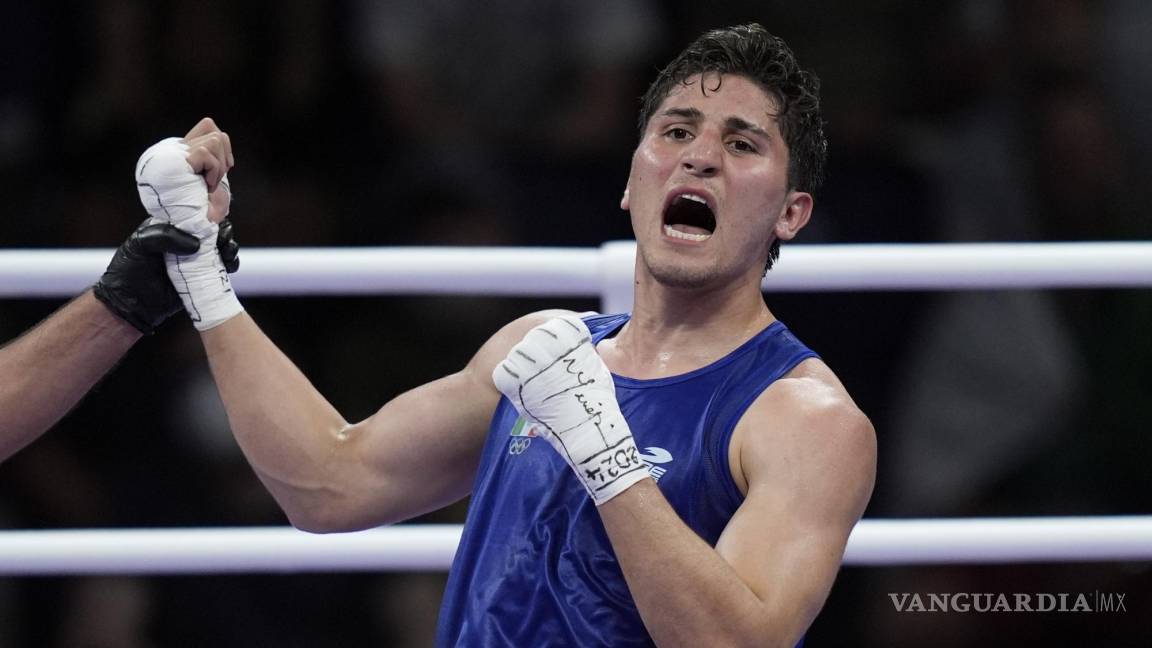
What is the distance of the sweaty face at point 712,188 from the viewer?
188 cm

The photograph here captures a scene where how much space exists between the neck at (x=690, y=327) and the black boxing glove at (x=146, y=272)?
2.01ft

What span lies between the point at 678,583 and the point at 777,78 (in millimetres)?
767

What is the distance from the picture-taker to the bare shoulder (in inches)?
65.9

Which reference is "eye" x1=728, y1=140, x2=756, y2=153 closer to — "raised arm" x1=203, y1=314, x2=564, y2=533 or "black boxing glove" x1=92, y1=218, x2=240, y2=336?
"raised arm" x1=203, y1=314, x2=564, y2=533

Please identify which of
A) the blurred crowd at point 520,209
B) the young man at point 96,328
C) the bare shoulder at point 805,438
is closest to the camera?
the bare shoulder at point 805,438

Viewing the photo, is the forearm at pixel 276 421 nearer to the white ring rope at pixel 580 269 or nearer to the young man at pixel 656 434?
the young man at pixel 656 434

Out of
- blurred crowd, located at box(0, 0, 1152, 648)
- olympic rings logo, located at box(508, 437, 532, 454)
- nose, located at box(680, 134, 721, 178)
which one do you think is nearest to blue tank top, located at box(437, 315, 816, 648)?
olympic rings logo, located at box(508, 437, 532, 454)

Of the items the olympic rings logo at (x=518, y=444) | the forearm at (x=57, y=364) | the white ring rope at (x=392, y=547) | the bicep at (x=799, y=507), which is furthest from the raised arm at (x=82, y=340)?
the bicep at (x=799, y=507)

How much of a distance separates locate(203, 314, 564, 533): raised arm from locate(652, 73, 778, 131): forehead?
15.5 inches

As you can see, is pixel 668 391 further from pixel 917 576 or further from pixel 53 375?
pixel 917 576

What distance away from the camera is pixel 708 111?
193cm

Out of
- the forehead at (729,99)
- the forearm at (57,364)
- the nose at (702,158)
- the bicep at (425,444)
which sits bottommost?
the bicep at (425,444)

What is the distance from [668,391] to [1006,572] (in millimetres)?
1596

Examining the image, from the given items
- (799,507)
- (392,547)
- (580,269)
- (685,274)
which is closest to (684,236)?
(685,274)
